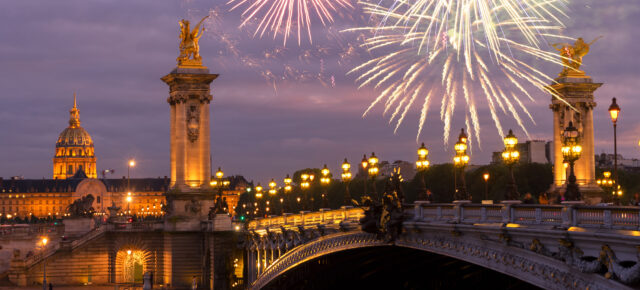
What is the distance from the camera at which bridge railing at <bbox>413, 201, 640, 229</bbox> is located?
2377 cm

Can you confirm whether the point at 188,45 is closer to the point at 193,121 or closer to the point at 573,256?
the point at 193,121

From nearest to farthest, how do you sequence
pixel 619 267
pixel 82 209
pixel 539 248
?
pixel 619 267 → pixel 539 248 → pixel 82 209

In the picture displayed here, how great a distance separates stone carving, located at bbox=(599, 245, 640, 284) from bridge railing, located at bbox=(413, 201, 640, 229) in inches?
30.0

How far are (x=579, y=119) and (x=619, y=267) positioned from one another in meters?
49.7

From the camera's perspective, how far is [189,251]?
7638cm

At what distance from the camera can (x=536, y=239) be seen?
26.8 m

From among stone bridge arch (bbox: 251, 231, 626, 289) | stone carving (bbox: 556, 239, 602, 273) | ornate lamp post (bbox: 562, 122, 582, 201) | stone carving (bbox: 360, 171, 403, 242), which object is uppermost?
ornate lamp post (bbox: 562, 122, 582, 201)

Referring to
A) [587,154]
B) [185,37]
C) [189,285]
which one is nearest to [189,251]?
[189,285]

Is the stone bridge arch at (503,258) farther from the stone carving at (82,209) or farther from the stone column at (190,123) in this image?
the stone carving at (82,209)

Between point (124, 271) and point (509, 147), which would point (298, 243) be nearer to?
point (509, 147)

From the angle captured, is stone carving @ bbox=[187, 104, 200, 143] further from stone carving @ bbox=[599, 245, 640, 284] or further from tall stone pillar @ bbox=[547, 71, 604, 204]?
stone carving @ bbox=[599, 245, 640, 284]

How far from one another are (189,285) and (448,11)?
42.6 metres

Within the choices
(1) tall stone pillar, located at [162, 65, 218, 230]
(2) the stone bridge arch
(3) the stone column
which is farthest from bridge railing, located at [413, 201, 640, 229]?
(3) the stone column

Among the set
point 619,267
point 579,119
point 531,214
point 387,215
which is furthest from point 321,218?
point 619,267
